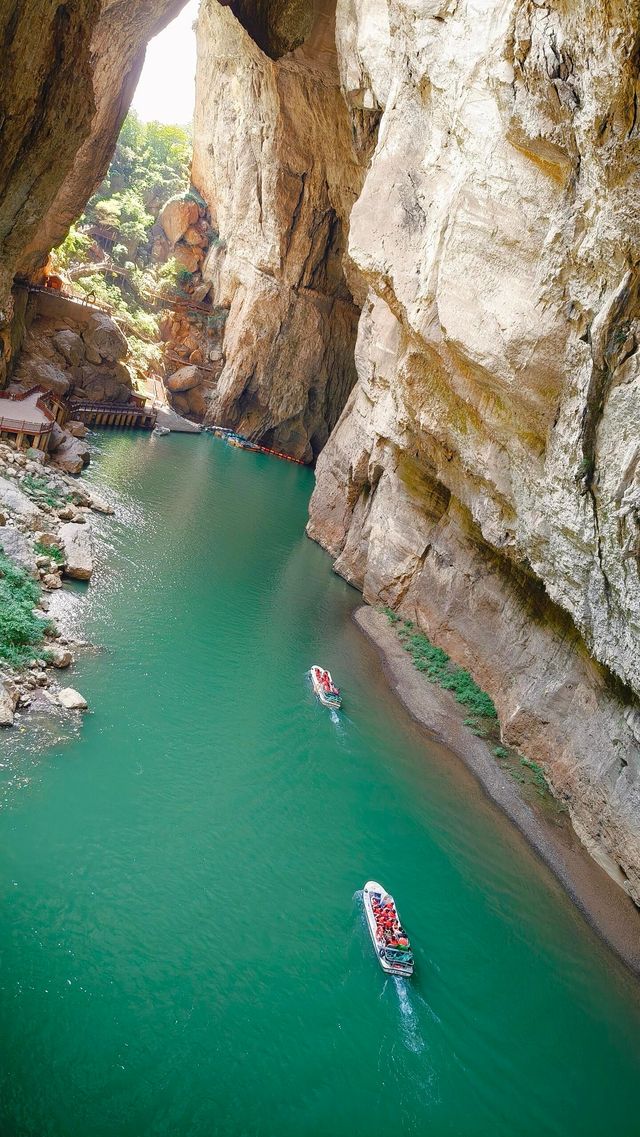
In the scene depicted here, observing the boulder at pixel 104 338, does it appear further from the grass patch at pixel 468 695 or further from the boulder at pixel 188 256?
the grass patch at pixel 468 695

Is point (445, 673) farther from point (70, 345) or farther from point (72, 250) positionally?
point (72, 250)

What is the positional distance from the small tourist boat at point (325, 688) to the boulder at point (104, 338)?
2914 cm

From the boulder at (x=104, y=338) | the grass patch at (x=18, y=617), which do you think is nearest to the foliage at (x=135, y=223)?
the boulder at (x=104, y=338)

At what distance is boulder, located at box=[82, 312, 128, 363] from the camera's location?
127 ft

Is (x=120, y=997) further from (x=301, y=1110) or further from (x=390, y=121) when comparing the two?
(x=390, y=121)

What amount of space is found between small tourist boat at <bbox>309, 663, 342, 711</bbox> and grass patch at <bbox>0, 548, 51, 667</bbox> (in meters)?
6.80

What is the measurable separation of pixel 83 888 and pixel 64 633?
7279 mm

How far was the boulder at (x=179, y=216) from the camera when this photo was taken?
179 ft

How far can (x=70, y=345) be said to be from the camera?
37250 mm

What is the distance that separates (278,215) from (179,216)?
17.2 metres

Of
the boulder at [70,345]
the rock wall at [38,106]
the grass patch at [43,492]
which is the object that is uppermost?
the rock wall at [38,106]

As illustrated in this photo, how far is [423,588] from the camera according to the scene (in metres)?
22.4

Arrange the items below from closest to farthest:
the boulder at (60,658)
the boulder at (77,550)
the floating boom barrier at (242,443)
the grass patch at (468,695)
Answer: the boulder at (60,658)
the grass patch at (468,695)
the boulder at (77,550)
the floating boom barrier at (242,443)

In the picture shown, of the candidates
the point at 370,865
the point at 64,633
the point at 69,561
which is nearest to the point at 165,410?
the point at 69,561
